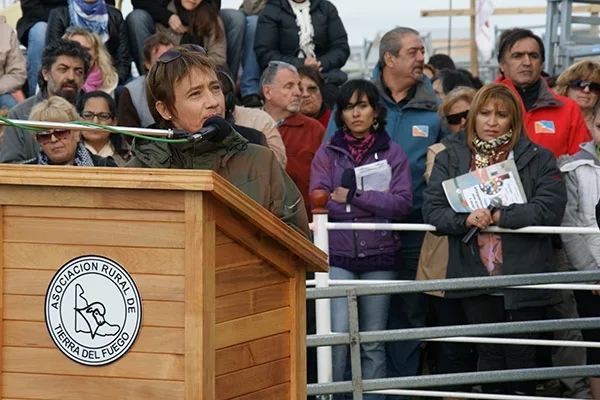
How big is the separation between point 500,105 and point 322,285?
152 centimetres

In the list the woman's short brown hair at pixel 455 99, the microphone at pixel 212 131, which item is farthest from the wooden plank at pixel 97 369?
the woman's short brown hair at pixel 455 99

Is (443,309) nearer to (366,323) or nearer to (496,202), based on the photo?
(366,323)

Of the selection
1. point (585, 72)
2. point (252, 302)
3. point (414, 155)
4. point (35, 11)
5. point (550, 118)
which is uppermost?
point (35, 11)

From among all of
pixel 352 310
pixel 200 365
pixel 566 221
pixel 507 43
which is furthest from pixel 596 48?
pixel 200 365

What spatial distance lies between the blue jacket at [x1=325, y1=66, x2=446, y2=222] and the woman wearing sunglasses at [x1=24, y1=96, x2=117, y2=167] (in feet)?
5.94

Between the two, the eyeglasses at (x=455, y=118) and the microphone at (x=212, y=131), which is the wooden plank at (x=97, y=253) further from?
the eyeglasses at (x=455, y=118)

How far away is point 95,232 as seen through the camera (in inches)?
136

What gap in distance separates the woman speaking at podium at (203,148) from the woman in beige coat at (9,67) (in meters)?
5.33

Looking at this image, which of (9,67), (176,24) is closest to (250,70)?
(176,24)

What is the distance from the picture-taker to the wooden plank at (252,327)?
11.8 ft

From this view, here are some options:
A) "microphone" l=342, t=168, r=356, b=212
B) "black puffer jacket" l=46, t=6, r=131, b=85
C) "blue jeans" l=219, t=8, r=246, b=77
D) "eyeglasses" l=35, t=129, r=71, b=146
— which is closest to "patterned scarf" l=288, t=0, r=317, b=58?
"blue jeans" l=219, t=8, r=246, b=77

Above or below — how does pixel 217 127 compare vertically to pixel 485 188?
above

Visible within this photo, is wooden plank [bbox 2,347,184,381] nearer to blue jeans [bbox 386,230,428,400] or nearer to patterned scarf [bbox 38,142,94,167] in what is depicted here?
patterned scarf [bbox 38,142,94,167]

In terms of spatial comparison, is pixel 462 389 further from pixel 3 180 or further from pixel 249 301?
pixel 3 180
